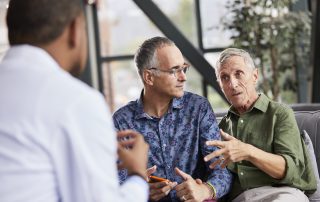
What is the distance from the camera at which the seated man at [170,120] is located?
7.96 feet

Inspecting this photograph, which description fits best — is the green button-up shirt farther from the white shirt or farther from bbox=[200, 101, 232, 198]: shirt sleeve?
the white shirt

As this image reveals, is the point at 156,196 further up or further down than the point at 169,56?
further down

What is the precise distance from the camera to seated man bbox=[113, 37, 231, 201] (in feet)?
7.96

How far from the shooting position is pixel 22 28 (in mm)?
1242

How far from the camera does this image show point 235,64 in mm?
2613

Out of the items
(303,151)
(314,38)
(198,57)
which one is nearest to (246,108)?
(303,151)

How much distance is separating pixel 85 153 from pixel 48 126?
0.31 feet

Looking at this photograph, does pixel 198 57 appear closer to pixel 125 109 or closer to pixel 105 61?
pixel 105 61

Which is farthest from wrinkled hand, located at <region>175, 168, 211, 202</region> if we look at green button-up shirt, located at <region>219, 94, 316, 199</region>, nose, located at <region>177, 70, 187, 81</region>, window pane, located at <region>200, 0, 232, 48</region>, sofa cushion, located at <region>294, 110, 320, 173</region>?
window pane, located at <region>200, 0, 232, 48</region>

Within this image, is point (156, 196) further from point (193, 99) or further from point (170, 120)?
point (193, 99)

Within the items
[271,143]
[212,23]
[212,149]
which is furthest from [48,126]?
[212,23]

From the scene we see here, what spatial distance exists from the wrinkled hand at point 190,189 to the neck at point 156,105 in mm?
390

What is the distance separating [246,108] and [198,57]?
11.3 feet

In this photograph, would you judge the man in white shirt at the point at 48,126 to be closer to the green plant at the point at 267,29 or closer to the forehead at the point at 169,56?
the forehead at the point at 169,56
